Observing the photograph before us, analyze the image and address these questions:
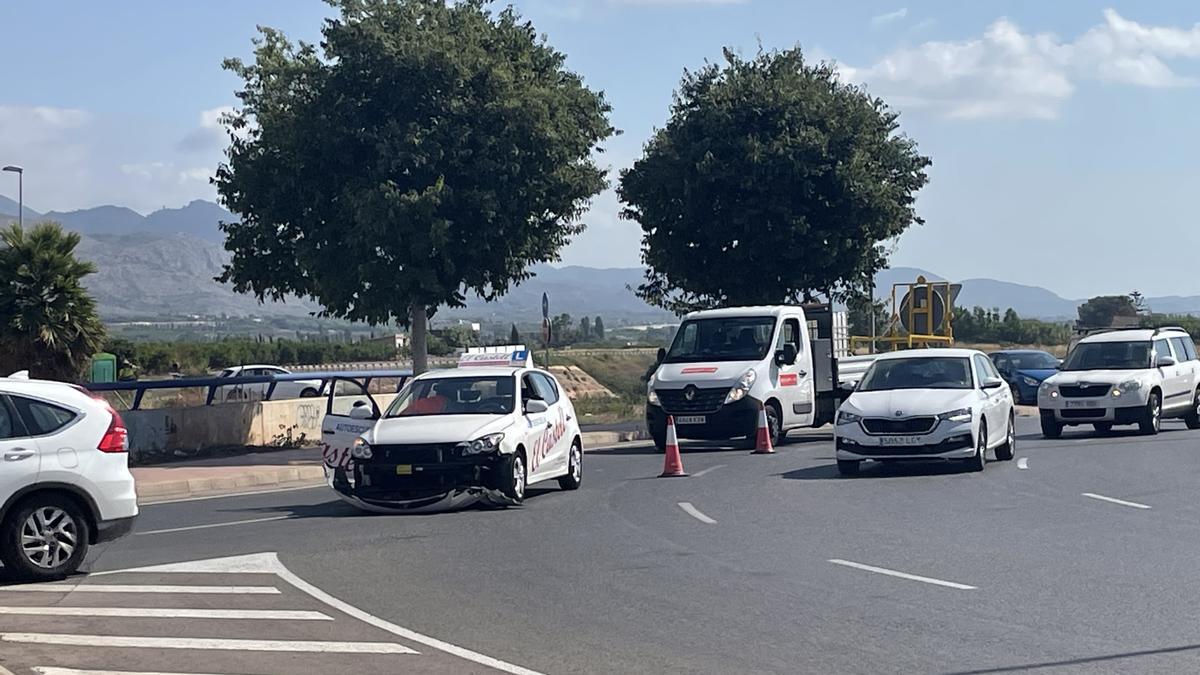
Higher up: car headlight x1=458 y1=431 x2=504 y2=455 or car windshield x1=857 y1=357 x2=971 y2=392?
car windshield x1=857 y1=357 x2=971 y2=392

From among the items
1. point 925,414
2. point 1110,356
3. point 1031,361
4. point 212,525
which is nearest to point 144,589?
point 212,525

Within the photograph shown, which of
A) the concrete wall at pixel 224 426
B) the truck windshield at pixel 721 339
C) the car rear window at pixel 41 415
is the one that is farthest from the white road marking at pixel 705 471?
the car rear window at pixel 41 415

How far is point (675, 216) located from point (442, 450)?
21.6 meters

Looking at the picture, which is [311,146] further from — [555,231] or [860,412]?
[860,412]

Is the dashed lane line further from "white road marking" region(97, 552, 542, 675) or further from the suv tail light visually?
the suv tail light

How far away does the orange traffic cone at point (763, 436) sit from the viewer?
24.5 meters

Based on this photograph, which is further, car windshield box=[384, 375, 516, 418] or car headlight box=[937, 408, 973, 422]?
car headlight box=[937, 408, 973, 422]

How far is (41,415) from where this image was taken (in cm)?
1243

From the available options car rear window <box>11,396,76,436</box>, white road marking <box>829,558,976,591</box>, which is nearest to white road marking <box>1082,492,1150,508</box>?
white road marking <box>829,558,976,591</box>

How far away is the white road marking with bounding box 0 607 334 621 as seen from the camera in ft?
34.6

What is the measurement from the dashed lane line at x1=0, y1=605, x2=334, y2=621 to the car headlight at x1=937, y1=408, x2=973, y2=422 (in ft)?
36.4

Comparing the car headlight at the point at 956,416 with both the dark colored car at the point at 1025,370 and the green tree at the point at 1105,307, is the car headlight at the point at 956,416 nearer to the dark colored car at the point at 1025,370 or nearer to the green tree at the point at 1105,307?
the dark colored car at the point at 1025,370

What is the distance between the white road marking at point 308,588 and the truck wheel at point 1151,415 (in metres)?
17.9

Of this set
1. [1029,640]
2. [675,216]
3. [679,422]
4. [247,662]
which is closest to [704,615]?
[1029,640]
